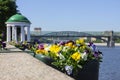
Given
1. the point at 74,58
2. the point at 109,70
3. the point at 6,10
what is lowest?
the point at 109,70

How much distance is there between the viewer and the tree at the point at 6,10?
5966 cm

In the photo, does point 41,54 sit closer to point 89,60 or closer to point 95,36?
point 89,60

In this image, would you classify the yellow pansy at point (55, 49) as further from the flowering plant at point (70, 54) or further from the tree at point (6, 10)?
the tree at point (6, 10)

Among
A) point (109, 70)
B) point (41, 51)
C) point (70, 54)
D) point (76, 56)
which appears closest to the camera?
point (76, 56)

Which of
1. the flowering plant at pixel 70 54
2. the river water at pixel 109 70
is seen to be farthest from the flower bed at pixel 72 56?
the river water at pixel 109 70

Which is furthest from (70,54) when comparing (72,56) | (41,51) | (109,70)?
(109,70)

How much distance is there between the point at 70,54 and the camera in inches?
300

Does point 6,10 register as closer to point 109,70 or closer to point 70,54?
point 109,70

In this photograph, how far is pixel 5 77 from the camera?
7.54m

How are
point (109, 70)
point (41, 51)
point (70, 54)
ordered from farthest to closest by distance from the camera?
point (109, 70)
point (41, 51)
point (70, 54)

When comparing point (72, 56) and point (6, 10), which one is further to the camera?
point (6, 10)

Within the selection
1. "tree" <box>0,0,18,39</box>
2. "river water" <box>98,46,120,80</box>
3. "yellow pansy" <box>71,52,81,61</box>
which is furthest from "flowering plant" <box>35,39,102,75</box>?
"tree" <box>0,0,18,39</box>

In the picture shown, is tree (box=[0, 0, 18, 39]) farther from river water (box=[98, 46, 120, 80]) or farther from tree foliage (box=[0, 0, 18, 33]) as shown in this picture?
river water (box=[98, 46, 120, 80])

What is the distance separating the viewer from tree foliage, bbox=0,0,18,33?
59656 mm
